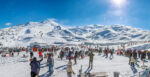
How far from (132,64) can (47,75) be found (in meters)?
11.4

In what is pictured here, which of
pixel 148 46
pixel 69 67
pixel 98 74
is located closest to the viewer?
pixel 98 74

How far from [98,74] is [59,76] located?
4514mm

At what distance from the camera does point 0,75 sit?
14.7m

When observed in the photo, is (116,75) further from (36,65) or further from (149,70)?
(36,65)

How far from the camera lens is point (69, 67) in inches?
447

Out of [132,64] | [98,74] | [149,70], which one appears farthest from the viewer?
[132,64]

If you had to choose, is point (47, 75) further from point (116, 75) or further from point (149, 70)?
point (149, 70)

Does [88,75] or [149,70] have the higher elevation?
[149,70]

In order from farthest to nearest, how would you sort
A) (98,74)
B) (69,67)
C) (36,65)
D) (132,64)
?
(132,64), (69,67), (98,74), (36,65)

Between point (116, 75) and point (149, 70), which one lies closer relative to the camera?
point (149, 70)

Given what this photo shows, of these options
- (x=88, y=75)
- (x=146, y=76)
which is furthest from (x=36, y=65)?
(x=146, y=76)

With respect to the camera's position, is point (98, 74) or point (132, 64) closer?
point (98, 74)

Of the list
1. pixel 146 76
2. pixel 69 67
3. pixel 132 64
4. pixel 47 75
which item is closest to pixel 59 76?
pixel 47 75

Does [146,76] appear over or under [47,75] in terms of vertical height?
over
